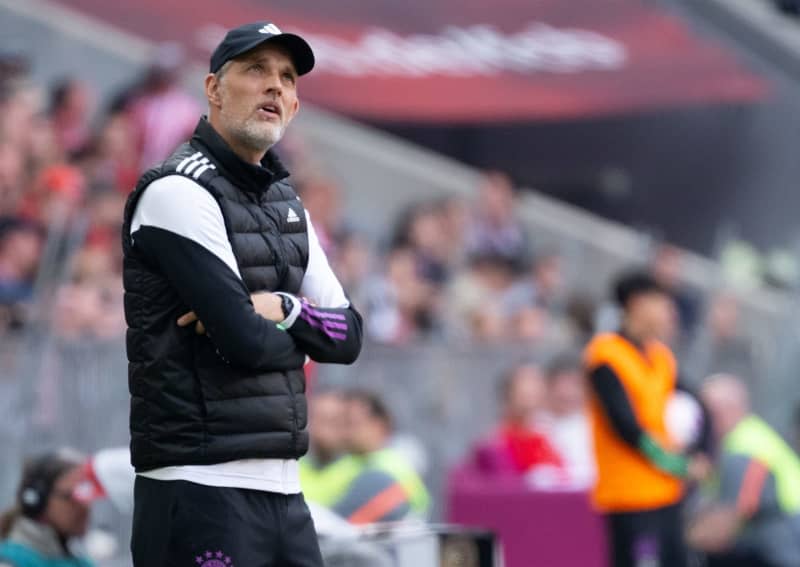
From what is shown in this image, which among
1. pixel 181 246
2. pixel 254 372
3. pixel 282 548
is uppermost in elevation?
pixel 181 246

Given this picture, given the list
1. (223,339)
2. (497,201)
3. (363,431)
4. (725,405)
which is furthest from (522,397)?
(223,339)

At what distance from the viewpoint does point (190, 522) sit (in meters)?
4.45

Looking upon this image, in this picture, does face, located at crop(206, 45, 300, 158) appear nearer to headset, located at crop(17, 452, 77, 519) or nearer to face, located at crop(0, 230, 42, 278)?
headset, located at crop(17, 452, 77, 519)

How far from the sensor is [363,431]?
8.81m

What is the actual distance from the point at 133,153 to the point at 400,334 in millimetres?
2443

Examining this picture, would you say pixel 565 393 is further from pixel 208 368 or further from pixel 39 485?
pixel 208 368

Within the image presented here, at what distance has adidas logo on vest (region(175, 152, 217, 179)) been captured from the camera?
4516 mm

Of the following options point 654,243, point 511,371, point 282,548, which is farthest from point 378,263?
point 282,548

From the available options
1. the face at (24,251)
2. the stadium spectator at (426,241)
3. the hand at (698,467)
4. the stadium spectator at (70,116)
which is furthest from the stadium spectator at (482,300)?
the hand at (698,467)

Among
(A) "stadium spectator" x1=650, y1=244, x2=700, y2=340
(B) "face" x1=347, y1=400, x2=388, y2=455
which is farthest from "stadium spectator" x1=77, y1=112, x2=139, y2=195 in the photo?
(A) "stadium spectator" x1=650, y1=244, x2=700, y2=340

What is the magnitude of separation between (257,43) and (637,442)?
4875 mm

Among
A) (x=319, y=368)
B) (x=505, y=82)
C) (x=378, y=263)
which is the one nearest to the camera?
(x=319, y=368)

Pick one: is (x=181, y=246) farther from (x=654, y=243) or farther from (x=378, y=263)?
(x=654, y=243)

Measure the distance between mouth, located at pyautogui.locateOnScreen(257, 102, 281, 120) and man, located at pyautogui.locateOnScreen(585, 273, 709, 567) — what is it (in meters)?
4.70
